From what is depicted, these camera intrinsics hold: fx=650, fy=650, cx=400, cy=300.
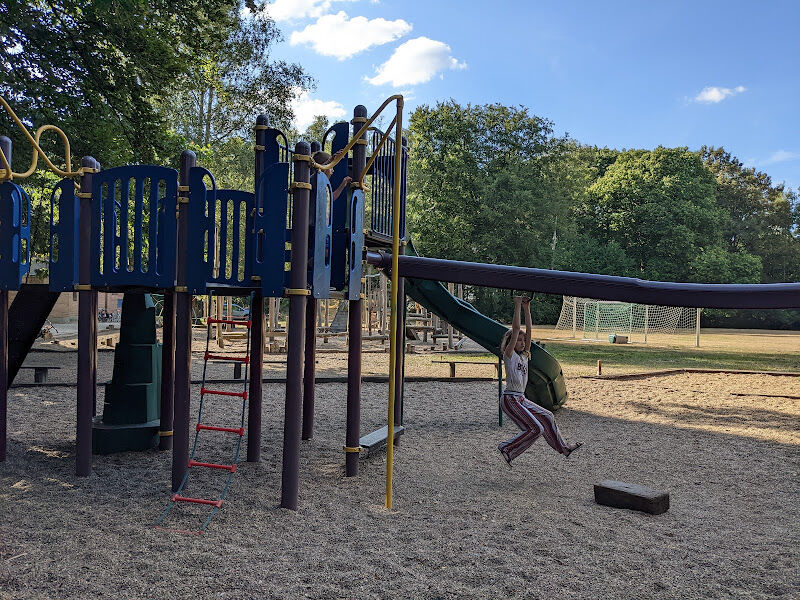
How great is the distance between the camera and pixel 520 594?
147 inches

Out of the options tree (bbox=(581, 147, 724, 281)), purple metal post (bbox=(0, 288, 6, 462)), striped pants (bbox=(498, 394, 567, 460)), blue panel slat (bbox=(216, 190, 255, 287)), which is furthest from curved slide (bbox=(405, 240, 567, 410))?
tree (bbox=(581, 147, 724, 281))

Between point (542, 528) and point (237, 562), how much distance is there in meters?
2.27

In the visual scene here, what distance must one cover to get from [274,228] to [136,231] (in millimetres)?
1134

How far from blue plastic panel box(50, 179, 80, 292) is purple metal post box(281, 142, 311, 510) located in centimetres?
225

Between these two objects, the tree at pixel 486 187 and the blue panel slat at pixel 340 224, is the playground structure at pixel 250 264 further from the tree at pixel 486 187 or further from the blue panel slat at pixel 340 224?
the tree at pixel 486 187

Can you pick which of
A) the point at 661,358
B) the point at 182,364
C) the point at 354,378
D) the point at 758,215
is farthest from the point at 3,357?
the point at 758,215

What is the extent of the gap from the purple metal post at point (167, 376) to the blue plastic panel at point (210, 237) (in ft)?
4.71

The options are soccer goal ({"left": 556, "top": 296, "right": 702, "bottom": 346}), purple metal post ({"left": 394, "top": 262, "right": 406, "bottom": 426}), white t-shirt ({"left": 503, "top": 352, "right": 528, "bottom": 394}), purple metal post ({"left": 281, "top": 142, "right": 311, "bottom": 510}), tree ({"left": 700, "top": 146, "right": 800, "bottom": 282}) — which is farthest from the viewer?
tree ({"left": 700, "top": 146, "right": 800, "bottom": 282})

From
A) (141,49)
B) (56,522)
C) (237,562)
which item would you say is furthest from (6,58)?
(237,562)

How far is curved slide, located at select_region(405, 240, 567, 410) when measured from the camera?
974cm

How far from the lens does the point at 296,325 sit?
5383mm

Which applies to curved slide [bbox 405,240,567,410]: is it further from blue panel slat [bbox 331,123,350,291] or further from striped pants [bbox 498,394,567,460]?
striped pants [bbox 498,394,567,460]

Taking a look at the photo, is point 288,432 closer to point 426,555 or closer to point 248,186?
point 426,555

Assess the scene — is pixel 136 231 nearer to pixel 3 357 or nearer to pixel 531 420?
pixel 3 357
